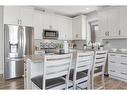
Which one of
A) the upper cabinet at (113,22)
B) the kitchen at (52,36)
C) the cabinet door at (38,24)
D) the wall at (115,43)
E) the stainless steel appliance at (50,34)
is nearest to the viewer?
the kitchen at (52,36)

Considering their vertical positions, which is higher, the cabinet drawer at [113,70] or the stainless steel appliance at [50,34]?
the stainless steel appliance at [50,34]

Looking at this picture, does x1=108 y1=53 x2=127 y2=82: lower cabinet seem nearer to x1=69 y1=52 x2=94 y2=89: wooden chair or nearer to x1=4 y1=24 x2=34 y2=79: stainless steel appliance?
x1=69 y1=52 x2=94 y2=89: wooden chair

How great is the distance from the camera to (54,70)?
150cm

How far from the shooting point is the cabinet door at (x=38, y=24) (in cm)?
470

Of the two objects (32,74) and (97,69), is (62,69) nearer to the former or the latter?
(32,74)

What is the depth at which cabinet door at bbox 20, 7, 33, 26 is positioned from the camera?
4.04m

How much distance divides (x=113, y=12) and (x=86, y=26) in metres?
1.68

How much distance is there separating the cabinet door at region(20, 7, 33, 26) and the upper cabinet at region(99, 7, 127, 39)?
253 centimetres

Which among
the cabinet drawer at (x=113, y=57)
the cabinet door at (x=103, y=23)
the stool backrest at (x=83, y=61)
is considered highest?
the cabinet door at (x=103, y=23)

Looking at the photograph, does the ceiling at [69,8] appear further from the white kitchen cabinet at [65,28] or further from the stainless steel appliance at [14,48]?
the stainless steel appliance at [14,48]

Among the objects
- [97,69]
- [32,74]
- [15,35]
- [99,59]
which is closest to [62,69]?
[32,74]

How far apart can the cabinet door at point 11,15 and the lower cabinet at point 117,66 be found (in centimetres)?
319

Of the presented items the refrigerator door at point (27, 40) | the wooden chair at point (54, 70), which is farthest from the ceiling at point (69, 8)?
the wooden chair at point (54, 70)

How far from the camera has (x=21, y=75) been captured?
3.89 meters
